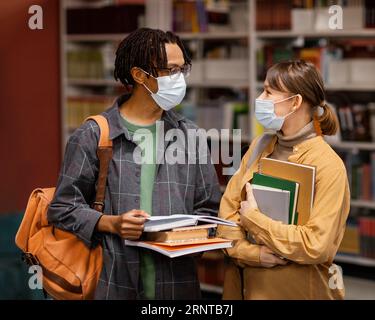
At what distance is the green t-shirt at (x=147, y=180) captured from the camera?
2.09 metres

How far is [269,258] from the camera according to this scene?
2014 mm

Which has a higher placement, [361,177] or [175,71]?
[175,71]

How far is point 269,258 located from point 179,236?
26 cm

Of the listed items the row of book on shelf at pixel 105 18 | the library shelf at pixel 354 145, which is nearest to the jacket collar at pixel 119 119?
the library shelf at pixel 354 145

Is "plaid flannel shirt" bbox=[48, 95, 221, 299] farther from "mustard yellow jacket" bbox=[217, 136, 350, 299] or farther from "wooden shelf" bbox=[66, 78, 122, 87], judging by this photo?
"wooden shelf" bbox=[66, 78, 122, 87]

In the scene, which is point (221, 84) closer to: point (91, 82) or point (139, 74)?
point (91, 82)

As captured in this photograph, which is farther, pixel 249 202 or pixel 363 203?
pixel 363 203

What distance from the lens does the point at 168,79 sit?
211 cm

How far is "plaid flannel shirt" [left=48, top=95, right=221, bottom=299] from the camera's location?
2.05 m

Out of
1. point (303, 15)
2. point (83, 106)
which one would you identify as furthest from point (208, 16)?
point (83, 106)

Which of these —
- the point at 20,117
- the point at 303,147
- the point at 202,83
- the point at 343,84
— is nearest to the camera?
the point at 303,147

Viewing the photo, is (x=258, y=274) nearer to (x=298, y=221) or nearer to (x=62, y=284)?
(x=298, y=221)
